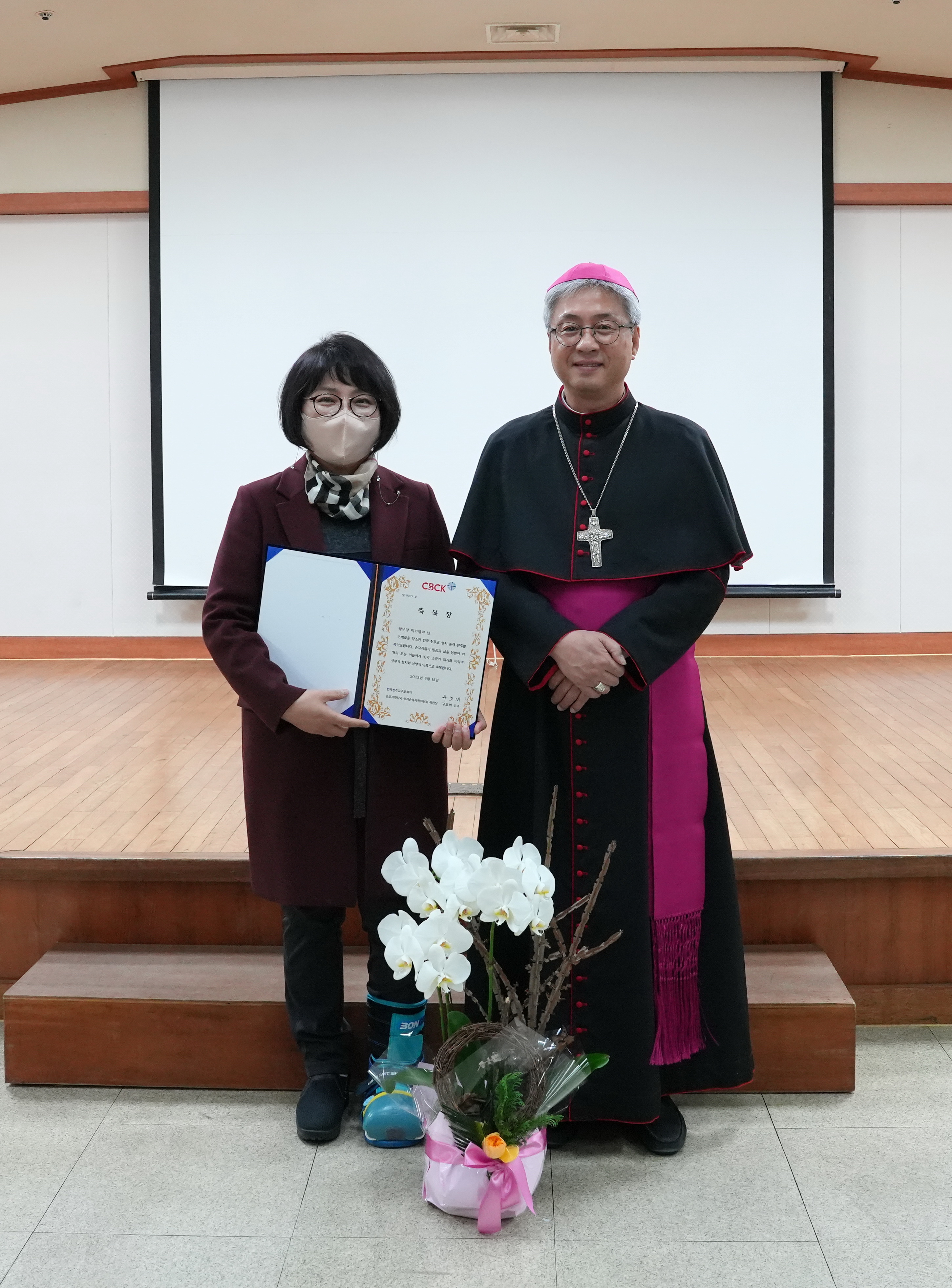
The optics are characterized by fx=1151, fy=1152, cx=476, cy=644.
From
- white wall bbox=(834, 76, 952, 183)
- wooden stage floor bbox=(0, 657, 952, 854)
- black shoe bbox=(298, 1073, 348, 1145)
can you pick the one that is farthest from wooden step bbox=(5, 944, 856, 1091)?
white wall bbox=(834, 76, 952, 183)

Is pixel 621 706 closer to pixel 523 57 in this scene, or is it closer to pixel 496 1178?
pixel 496 1178

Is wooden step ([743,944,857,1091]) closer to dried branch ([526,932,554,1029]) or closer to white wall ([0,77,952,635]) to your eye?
dried branch ([526,932,554,1029])

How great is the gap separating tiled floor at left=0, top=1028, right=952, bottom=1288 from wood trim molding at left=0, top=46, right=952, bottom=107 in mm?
4852

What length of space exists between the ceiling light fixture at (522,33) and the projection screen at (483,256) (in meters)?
0.29

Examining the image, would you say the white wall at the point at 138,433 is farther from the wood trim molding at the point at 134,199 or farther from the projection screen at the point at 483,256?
the projection screen at the point at 483,256

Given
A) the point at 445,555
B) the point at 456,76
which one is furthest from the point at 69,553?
the point at 445,555

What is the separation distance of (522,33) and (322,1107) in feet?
15.8

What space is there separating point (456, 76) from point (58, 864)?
4.56 meters

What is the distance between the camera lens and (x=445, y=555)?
2.12 metres

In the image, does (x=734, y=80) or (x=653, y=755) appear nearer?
(x=653, y=755)

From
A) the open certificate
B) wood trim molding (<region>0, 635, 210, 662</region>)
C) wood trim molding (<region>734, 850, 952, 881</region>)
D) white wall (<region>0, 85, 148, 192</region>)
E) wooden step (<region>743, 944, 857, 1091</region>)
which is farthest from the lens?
wood trim molding (<region>0, 635, 210, 662</region>)

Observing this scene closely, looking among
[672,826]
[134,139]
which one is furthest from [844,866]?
[134,139]

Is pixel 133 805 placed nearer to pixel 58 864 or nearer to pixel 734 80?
pixel 58 864

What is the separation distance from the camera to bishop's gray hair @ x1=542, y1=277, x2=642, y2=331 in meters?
1.94
